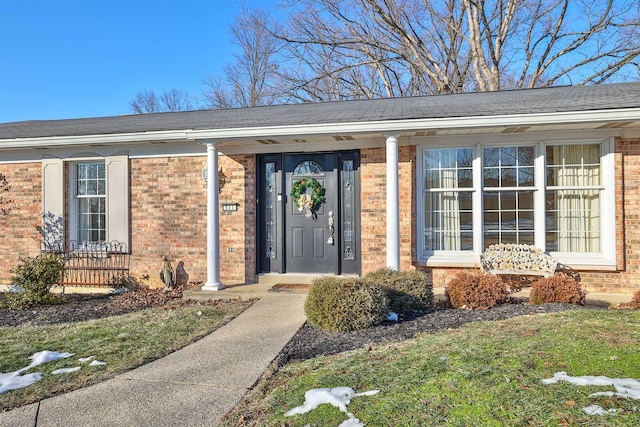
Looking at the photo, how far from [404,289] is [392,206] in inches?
61.6

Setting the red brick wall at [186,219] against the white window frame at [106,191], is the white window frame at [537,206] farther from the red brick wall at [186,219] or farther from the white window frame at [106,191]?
the white window frame at [106,191]

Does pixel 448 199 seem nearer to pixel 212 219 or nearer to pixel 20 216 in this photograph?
pixel 212 219

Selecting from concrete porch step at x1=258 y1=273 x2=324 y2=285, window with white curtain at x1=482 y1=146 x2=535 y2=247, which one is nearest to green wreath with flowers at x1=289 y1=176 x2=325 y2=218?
concrete porch step at x1=258 y1=273 x2=324 y2=285

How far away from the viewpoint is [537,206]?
270 inches

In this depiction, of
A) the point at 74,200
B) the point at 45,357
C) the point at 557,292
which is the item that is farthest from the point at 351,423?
the point at 74,200

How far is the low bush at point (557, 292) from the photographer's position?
5.51 meters

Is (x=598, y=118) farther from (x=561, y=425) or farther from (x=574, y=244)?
(x=561, y=425)

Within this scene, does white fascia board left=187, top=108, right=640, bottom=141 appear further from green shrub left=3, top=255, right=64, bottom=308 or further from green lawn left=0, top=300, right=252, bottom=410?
green shrub left=3, top=255, right=64, bottom=308

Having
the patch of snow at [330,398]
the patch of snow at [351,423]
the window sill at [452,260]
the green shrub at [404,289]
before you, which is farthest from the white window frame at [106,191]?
the patch of snow at [351,423]

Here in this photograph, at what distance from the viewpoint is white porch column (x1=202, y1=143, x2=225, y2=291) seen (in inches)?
280

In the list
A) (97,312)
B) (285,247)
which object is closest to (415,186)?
(285,247)

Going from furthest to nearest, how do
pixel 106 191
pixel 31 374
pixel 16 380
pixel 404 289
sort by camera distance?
pixel 106 191 < pixel 404 289 < pixel 31 374 < pixel 16 380

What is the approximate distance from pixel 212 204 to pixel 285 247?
5.21ft

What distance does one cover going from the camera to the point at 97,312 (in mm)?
6426
